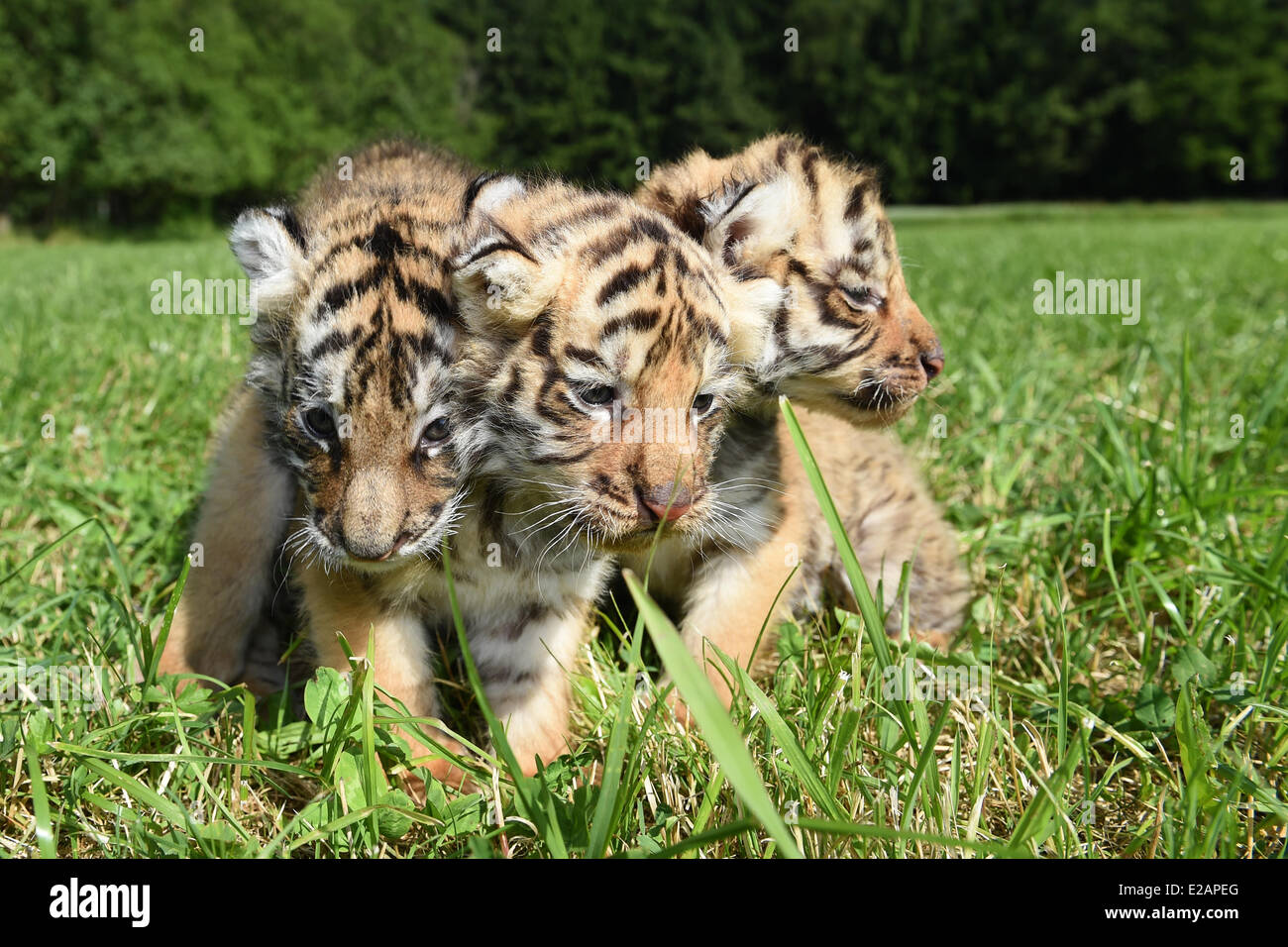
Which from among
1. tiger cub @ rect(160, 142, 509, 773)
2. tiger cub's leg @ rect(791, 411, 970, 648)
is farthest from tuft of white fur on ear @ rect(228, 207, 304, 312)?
tiger cub's leg @ rect(791, 411, 970, 648)

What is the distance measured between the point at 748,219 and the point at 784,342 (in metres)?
0.36

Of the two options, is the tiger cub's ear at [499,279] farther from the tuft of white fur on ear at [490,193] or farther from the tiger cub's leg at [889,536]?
the tiger cub's leg at [889,536]

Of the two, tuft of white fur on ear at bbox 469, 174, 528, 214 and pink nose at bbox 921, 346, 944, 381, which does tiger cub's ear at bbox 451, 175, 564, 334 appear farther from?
pink nose at bbox 921, 346, 944, 381

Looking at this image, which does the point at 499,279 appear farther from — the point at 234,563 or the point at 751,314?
the point at 234,563

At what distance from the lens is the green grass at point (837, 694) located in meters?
1.91

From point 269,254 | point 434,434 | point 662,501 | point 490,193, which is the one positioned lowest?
point 662,501

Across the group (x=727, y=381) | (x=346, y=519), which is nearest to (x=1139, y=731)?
(x=727, y=381)

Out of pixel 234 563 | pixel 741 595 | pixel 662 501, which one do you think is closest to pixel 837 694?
pixel 662 501

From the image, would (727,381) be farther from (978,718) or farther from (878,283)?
(978,718)

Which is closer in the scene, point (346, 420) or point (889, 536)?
point (346, 420)

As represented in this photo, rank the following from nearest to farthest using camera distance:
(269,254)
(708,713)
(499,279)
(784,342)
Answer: (708,713)
(499,279)
(269,254)
(784,342)

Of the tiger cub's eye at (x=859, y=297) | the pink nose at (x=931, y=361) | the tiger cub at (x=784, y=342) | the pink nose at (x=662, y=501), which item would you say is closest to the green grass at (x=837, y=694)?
the tiger cub at (x=784, y=342)

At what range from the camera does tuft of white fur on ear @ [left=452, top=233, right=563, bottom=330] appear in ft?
6.75

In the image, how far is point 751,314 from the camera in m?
2.47
